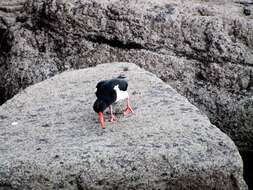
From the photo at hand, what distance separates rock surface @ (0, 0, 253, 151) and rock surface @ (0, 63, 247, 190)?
1.17 m

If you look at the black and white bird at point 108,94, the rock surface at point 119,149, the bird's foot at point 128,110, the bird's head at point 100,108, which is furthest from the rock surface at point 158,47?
the bird's head at point 100,108

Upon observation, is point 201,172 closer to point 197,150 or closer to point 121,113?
point 197,150

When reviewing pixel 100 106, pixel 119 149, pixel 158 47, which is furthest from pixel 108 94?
pixel 158 47

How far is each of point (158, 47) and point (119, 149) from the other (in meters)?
2.43

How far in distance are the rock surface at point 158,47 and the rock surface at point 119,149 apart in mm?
1166

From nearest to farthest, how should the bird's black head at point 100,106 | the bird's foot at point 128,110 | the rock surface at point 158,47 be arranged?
the bird's black head at point 100,106, the bird's foot at point 128,110, the rock surface at point 158,47

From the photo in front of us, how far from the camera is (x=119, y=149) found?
12.1 ft

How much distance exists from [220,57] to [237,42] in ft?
0.91

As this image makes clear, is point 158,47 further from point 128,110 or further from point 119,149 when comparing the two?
point 119,149

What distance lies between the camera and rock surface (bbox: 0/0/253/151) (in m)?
5.71

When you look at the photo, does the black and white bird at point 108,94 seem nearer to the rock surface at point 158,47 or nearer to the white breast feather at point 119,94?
the white breast feather at point 119,94

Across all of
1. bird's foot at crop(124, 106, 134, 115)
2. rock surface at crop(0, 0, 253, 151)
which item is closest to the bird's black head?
bird's foot at crop(124, 106, 134, 115)

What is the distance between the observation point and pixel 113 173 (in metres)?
3.50

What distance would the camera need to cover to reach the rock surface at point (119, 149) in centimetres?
351
